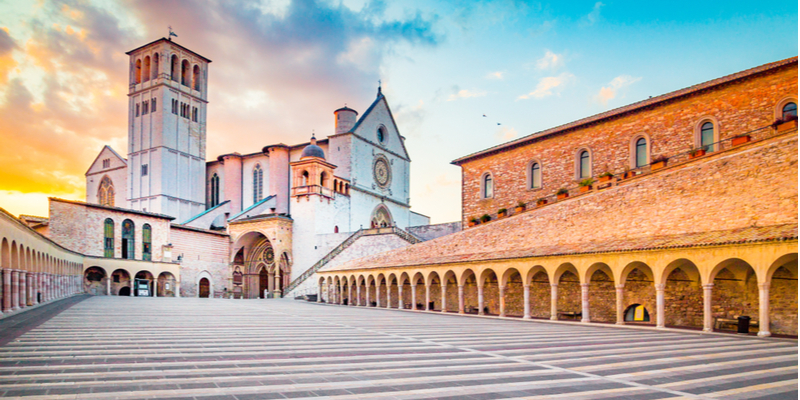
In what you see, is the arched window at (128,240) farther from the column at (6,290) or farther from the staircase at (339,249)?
the column at (6,290)

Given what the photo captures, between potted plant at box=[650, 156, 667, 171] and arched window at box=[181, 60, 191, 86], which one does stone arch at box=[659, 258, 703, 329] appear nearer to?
potted plant at box=[650, 156, 667, 171]

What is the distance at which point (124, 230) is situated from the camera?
44.3m

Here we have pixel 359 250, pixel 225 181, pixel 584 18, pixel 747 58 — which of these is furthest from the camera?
pixel 225 181

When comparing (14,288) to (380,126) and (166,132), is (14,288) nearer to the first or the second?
(166,132)

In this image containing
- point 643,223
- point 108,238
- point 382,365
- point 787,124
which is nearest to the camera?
point 382,365

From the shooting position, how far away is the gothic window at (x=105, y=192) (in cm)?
6594

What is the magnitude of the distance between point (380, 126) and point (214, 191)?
2216cm

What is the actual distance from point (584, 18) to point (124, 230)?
1574 inches

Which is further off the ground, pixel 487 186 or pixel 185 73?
pixel 185 73

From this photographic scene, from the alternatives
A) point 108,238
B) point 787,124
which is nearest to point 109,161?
point 108,238

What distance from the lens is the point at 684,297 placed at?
20.3 m

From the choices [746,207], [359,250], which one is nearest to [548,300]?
[746,207]

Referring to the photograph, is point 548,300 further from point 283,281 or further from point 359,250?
point 283,281

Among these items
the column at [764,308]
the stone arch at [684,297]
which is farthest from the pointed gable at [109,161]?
the column at [764,308]
